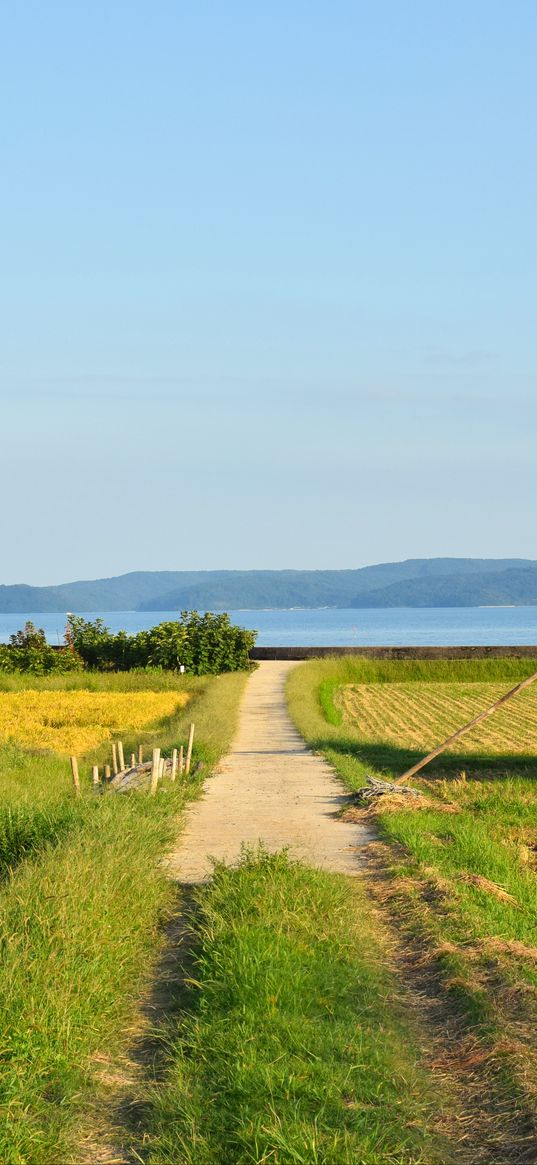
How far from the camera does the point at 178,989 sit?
768 centimetres

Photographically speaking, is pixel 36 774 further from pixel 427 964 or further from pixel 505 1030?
pixel 505 1030

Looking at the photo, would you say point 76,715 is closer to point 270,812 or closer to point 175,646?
point 270,812

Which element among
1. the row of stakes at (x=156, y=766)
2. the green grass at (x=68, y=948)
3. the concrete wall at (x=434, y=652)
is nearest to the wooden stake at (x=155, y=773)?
the row of stakes at (x=156, y=766)

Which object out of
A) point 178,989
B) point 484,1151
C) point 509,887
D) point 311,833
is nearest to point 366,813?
point 311,833

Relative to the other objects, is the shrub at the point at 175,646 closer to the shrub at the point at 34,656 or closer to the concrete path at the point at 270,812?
the shrub at the point at 34,656

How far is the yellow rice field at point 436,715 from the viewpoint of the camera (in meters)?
26.3

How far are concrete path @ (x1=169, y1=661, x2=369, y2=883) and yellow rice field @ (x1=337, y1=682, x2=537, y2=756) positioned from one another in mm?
4299

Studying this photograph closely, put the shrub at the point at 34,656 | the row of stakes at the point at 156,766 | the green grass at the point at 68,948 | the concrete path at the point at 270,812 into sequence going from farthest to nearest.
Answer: the shrub at the point at 34,656
the row of stakes at the point at 156,766
the concrete path at the point at 270,812
the green grass at the point at 68,948

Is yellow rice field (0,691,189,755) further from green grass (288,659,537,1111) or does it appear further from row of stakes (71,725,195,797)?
green grass (288,659,537,1111)

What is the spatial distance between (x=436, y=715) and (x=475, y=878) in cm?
2319

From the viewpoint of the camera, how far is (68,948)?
291 inches

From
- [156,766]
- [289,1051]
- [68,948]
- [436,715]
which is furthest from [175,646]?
[289,1051]

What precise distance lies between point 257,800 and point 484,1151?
35.3 feet

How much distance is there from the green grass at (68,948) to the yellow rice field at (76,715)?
Answer: 35.5 ft
